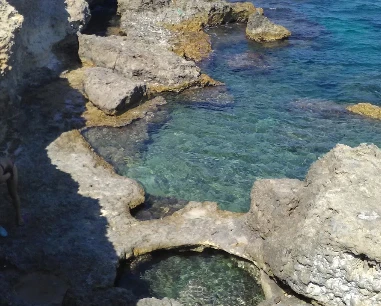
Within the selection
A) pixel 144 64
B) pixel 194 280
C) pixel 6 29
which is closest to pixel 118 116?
pixel 144 64

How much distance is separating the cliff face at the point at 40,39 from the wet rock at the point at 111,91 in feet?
6.34

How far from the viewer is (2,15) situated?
14.2 metres

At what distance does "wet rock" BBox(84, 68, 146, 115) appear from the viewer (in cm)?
1852

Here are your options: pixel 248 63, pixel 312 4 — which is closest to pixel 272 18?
pixel 312 4

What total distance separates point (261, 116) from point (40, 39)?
28.4ft

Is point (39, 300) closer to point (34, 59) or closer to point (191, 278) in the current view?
point (191, 278)

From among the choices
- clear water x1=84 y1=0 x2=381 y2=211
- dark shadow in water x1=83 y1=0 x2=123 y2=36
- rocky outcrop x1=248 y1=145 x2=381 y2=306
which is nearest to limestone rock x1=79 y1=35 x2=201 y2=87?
clear water x1=84 y1=0 x2=381 y2=211

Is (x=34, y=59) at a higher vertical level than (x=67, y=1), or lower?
lower

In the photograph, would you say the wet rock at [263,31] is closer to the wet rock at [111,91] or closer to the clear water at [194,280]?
the wet rock at [111,91]

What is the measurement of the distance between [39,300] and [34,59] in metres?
11.5

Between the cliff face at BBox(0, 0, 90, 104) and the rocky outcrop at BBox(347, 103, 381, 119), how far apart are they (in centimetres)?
1118

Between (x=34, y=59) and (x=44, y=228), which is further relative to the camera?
(x=34, y=59)

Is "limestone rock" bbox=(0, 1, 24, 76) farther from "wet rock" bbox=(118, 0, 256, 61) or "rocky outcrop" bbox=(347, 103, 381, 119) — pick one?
"rocky outcrop" bbox=(347, 103, 381, 119)

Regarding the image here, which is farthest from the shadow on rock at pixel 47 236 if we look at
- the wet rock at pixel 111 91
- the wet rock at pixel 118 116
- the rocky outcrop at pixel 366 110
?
→ the rocky outcrop at pixel 366 110
